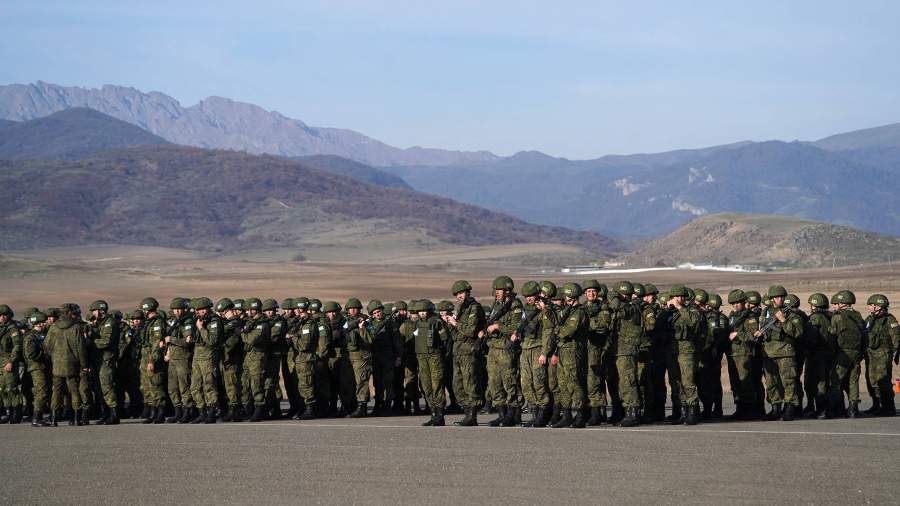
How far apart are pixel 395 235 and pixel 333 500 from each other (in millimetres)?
182954

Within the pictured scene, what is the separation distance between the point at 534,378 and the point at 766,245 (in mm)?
123058

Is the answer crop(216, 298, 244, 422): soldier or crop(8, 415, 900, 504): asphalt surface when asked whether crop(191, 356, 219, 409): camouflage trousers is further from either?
crop(8, 415, 900, 504): asphalt surface

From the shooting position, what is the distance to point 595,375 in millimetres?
15797

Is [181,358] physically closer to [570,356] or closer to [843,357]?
[570,356]

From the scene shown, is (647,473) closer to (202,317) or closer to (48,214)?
(202,317)

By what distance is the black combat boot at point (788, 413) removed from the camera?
16.3 m

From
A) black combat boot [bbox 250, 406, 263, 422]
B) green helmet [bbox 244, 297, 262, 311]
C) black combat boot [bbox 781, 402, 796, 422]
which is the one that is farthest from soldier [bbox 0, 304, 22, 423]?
black combat boot [bbox 781, 402, 796, 422]

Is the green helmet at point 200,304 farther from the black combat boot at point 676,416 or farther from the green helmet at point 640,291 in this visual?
the black combat boot at point 676,416

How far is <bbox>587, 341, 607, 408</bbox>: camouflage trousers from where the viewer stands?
15742 millimetres

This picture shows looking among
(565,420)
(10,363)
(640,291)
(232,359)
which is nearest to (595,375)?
(565,420)

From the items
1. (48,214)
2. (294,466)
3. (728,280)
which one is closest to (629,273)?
(728,280)

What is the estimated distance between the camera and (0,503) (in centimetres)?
1122

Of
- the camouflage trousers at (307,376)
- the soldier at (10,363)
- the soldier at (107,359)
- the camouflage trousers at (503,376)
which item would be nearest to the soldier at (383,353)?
the camouflage trousers at (307,376)

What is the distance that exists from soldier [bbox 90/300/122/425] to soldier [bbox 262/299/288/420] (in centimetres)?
218
